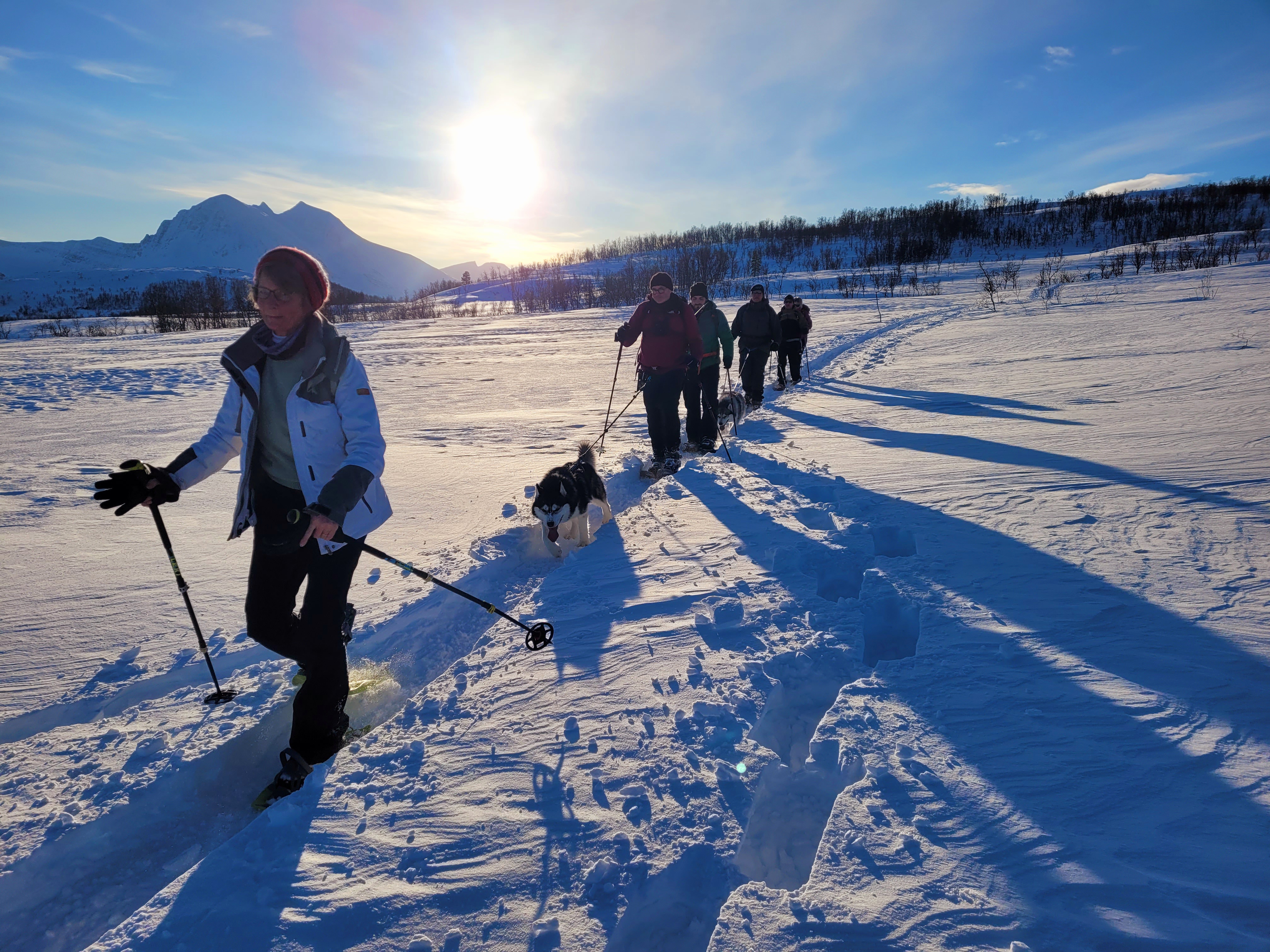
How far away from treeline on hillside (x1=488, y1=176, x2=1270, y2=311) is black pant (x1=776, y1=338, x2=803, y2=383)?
964 inches

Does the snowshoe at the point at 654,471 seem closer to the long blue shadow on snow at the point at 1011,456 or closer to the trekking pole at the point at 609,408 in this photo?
the trekking pole at the point at 609,408

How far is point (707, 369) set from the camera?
267 inches

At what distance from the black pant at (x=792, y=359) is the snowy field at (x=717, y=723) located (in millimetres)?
5185

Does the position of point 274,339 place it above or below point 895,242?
below

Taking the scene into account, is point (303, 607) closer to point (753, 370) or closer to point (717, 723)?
point (717, 723)

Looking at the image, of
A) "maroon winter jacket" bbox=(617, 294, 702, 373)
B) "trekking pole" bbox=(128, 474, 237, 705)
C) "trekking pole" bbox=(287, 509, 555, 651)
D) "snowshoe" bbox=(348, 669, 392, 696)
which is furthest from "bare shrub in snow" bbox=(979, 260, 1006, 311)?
"trekking pole" bbox=(128, 474, 237, 705)

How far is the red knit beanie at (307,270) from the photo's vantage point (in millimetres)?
1936

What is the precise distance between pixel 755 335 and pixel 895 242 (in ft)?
188

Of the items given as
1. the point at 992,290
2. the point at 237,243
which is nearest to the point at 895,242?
the point at 992,290

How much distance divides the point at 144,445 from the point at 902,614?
327 inches

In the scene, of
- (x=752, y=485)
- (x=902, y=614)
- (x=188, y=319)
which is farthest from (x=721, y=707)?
(x=188, y=319)

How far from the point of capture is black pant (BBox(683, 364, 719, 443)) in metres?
6.25

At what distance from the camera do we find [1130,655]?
206 centimetres

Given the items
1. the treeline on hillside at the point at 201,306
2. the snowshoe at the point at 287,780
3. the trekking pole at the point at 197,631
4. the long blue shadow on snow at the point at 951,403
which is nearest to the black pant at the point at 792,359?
the long blue shadow on snow at the point at 951,403
